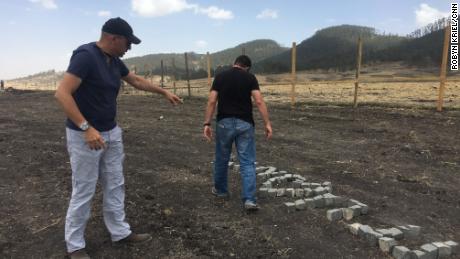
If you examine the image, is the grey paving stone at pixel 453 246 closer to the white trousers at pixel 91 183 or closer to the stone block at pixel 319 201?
the stone block at pixel 319 201

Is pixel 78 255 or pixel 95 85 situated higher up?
pixel 95 85

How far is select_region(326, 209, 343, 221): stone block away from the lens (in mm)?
4988

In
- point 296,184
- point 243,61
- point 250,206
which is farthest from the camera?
point 296,184

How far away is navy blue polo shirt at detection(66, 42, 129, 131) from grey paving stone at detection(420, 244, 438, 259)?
302 cm

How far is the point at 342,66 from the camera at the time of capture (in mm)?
41000

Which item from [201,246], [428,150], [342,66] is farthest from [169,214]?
[342,66]

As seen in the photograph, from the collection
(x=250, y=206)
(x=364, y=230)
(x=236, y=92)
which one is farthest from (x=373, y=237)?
(x=236, y=92)

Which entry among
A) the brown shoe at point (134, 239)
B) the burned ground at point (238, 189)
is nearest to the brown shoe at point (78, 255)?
the burned ground at point (238, 189)

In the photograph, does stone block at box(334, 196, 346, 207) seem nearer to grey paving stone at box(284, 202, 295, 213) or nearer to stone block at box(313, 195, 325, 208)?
stone block at box(313, 195, 325, 208)

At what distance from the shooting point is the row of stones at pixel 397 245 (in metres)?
4.04

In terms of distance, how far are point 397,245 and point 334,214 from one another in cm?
85

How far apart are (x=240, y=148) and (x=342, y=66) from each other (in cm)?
3744

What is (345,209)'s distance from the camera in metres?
5.07

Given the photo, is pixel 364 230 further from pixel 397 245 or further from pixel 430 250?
pixel 430 250
